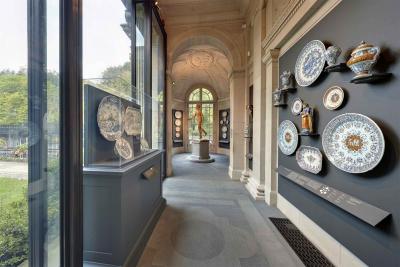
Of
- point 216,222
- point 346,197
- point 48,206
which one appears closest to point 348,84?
point 346,197

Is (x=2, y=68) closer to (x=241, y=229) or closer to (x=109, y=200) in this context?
(x=109, y=200)

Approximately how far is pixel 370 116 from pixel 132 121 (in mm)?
2170

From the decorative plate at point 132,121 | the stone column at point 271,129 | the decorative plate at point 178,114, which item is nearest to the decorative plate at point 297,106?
the stone column at point 271,129

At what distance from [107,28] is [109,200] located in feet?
6.58

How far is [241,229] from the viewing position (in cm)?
228

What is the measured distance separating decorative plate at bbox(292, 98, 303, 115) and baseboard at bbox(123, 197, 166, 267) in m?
2.28

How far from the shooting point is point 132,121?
6.63ft

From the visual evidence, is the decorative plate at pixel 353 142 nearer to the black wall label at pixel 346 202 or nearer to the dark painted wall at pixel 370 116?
the dark painted wall at pixel 370 116

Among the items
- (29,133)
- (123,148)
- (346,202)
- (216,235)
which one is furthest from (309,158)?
(29,133)

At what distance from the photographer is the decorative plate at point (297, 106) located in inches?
83.1

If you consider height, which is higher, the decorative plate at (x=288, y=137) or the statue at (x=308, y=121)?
the statue at (x=308, y=121)

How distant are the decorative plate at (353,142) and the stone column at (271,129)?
1.26 metres

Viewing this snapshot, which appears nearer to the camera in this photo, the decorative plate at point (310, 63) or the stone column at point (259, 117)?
the decorative plate at point (310, 63)

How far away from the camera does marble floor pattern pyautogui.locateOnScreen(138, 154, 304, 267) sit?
67.6 inches
